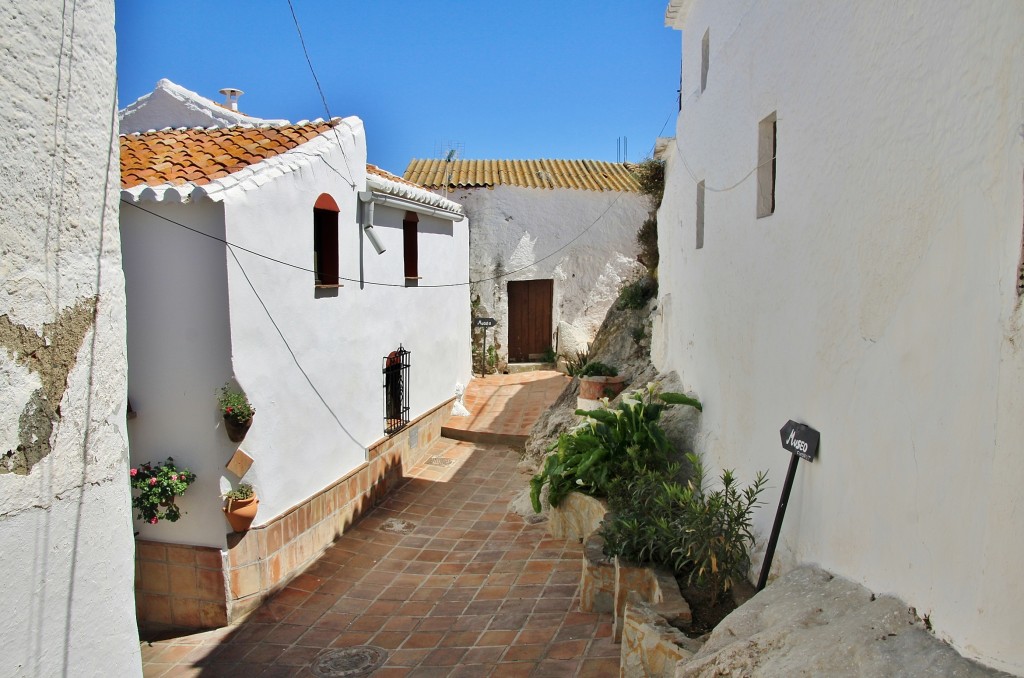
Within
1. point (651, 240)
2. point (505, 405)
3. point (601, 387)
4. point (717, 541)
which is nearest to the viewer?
point (717, 541)

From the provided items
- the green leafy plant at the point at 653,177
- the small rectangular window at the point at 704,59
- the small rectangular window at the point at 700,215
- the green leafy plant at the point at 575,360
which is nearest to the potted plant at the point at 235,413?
the small rectangular window at the point at 700,215

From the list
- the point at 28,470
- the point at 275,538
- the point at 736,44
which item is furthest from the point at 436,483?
the point at 28,470

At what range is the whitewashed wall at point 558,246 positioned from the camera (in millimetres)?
15750

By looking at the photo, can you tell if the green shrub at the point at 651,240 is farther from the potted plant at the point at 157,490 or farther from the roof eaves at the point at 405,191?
the potted plant at the point at 157,490

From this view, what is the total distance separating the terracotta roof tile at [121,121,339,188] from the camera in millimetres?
6770

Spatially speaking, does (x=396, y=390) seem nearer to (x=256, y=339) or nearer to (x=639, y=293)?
(x=256, y=339)

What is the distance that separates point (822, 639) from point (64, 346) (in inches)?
120

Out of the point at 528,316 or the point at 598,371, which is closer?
the point at 598,371

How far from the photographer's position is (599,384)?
405 inches

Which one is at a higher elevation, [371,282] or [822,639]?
[371,282]

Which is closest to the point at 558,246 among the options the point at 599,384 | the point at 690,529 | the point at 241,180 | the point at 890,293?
the point at 599,384

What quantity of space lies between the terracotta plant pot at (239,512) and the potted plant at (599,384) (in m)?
5.28

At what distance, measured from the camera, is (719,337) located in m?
6.26

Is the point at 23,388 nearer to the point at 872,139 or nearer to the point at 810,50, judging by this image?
the point at 872,139
